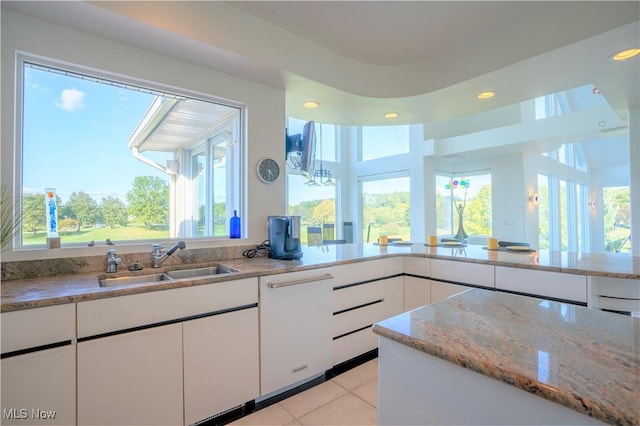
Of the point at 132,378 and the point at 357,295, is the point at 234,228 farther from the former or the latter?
the point at 132,378

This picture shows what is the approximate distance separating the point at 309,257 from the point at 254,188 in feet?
2.54

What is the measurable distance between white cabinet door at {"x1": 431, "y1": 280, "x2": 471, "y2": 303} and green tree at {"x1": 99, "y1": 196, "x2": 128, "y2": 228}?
96.5 inches

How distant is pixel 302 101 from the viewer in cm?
297

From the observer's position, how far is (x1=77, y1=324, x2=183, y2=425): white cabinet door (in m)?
1.37

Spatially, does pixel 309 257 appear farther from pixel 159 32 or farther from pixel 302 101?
pixel 159 32

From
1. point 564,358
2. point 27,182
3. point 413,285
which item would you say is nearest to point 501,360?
point 564,358

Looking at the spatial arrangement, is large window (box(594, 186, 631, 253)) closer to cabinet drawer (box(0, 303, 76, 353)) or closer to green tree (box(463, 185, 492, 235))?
green tree (box(463, 185, 492, 235))

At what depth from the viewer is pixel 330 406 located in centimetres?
192

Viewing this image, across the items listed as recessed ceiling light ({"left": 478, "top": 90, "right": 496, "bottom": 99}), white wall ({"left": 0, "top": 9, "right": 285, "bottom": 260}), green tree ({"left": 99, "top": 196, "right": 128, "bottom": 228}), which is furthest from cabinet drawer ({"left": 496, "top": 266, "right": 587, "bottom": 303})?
green tree ({"left": 99, "top": 196, "right": 128, "bottom": 228})

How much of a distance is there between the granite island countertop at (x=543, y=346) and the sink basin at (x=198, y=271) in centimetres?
141

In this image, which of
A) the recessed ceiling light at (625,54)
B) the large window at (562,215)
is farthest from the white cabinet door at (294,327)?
the large window at (562,215)

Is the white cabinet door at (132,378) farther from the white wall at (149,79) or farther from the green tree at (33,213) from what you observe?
the green tree at (33,213)

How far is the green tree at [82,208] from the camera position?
1.98 meters

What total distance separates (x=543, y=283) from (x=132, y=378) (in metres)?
2.48
